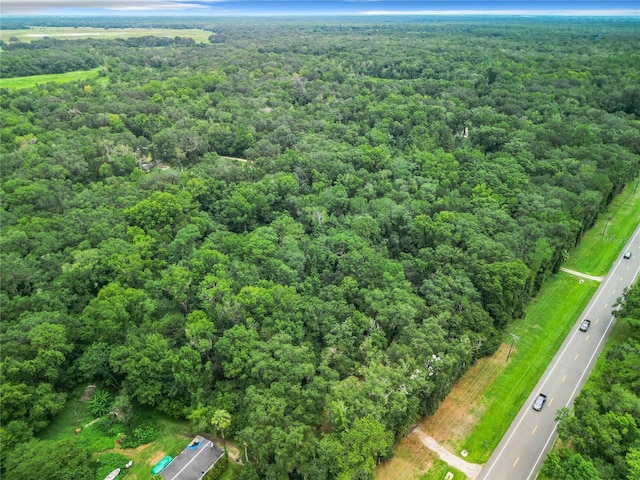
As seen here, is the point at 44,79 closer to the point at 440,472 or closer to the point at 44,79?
the point at 44,79

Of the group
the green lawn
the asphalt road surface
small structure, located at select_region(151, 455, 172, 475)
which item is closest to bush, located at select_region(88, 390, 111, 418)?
small structure, located at select_region(151, 455, 172, 475)

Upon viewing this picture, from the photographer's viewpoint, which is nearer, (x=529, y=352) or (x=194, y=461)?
(x=194, y=461)

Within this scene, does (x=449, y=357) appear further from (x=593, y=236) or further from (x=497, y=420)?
(x=593, y=236)

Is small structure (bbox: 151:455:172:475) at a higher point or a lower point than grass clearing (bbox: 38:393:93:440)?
higher

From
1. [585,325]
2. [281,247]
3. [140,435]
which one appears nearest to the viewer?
[140,435]

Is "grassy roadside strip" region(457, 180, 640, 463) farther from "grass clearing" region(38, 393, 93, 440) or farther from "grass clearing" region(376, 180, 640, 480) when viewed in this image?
"grass clearing" region(38, 393, 93, 440)

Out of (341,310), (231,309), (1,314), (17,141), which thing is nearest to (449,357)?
(341,310)

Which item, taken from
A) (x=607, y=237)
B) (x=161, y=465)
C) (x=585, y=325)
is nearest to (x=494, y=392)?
(x=585, y=325)
